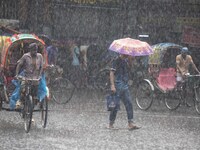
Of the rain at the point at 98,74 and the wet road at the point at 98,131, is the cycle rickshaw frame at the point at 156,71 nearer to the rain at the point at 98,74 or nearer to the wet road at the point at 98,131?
the rain at the point at 98,74

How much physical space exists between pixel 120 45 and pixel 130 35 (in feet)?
41.6

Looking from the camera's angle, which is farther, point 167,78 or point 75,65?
point 75,65

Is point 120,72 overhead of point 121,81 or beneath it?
overhead

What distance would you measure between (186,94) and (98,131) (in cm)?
477

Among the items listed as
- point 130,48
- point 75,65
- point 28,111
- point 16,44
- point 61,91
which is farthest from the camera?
point 75,65

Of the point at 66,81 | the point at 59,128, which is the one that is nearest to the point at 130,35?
the point at 66,81

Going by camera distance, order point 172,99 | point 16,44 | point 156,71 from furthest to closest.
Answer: point 156,71
point 172,99
point 16,44

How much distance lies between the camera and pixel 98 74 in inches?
837

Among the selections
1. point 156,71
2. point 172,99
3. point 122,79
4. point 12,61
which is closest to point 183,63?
point 172,99

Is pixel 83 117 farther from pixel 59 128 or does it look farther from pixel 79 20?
pixel 79 20

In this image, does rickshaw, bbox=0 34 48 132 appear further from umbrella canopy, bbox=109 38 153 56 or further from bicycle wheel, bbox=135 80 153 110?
bicycle wheel, bbox=135 80 153 110

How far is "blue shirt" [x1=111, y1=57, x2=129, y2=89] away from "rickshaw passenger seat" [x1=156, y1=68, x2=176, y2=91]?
4.68m

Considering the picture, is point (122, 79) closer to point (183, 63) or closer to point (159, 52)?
point (183, 63)

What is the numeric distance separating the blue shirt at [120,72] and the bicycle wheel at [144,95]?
375cm
